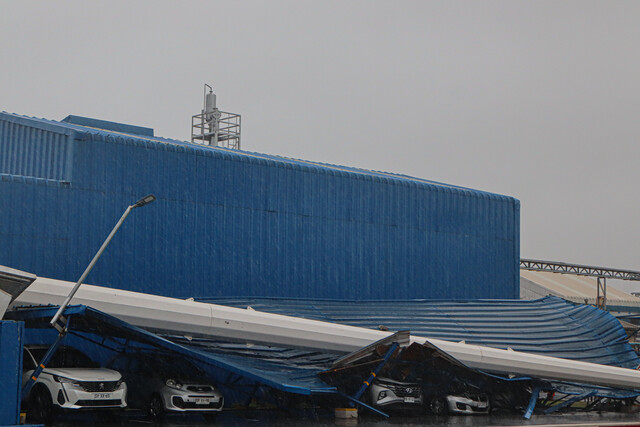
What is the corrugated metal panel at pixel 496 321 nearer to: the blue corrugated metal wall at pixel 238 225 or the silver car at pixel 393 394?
the blue corrugated metal wall at pixel 238 225

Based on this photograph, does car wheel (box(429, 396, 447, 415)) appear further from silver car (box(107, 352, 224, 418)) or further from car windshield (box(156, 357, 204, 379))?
car windshield (box(156, 357, 204, 379))

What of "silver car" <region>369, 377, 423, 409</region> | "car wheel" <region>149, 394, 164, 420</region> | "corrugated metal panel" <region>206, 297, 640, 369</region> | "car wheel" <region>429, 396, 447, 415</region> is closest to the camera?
"car wheel" <region>149, 394, 164, 420</region>

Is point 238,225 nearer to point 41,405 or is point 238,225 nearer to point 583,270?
point 41,405

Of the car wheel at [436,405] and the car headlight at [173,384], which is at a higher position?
the car headlight at [173,384]

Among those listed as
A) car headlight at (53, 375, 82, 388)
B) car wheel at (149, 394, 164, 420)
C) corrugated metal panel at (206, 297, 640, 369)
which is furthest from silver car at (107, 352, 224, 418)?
corrugated metal panel at (206, 297, 640, 369)

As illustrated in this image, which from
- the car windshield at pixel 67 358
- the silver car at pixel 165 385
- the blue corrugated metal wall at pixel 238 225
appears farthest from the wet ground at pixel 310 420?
the blue corrugated metal wall at pixel 238 225

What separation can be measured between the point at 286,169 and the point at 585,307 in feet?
37.9

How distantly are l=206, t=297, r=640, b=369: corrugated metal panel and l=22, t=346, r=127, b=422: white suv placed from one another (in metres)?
6.41

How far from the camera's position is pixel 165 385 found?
18.1 m

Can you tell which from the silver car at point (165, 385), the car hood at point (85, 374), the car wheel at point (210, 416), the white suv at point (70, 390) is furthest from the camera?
the car wheel at point (210, 416)

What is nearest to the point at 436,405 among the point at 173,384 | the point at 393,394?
the point at 393,394

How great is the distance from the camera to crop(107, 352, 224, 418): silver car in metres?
18.0

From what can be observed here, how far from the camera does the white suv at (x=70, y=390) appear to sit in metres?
16.1

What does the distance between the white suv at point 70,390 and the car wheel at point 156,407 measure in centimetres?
126
